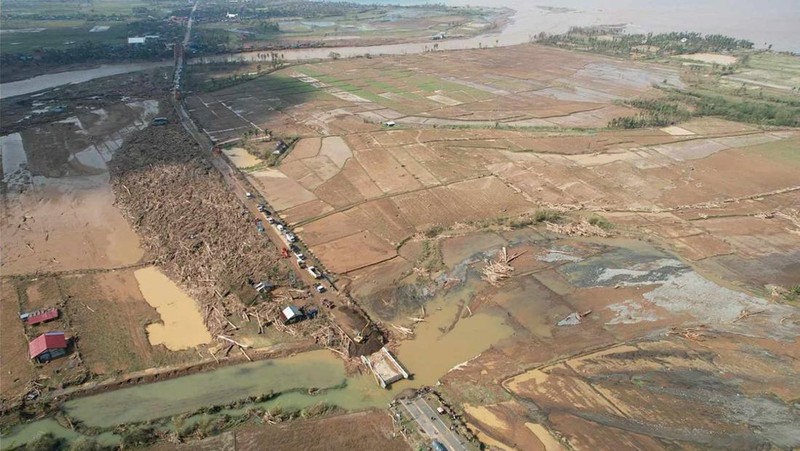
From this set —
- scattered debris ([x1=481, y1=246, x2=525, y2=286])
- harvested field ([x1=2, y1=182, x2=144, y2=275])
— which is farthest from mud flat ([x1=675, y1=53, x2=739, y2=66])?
harvested field ([x1=2, y1=182, x2=144, y2=275])

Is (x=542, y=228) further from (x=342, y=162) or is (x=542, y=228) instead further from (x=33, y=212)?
(x=33, y=212)

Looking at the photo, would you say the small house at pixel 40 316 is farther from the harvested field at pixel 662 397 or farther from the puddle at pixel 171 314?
the harvested field at pixel 662 397

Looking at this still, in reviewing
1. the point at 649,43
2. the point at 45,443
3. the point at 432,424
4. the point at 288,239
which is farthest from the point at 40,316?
the point at 649,43

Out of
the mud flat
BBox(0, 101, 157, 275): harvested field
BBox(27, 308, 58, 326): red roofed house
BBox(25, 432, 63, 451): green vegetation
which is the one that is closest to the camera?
BBox(25, 432, 63, 451): green vegetation

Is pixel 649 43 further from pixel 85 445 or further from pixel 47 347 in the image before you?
pixel 85 445

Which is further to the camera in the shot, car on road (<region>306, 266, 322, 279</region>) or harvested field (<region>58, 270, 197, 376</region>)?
car on road (<region>306, 266, 322, 279</region>)

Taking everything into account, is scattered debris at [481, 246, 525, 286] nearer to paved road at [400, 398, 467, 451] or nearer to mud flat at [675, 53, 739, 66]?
paved road at [400, 398, 467, 451]
